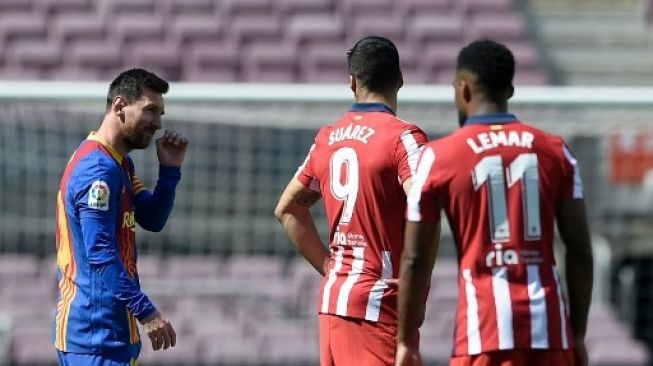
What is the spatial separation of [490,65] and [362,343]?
148cm

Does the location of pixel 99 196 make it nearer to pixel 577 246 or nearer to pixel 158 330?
pixel 158 330

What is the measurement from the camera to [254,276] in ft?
32.4

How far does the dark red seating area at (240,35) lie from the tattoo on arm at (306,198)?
7.48 metres

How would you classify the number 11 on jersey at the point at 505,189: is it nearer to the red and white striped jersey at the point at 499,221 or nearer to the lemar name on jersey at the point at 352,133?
the red and white striped jersey at the point at 499,221

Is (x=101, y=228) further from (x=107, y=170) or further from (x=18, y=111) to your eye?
(x=18, y=111)

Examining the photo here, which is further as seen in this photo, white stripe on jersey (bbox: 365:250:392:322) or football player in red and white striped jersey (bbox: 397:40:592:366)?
white stripe on jersey (bbox: 365:250:392:322)

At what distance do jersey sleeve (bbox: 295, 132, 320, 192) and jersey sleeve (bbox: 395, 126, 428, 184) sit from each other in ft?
1.49

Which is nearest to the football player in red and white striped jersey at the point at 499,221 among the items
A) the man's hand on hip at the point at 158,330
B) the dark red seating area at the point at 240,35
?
the man's hand on hip at the point at 158,330

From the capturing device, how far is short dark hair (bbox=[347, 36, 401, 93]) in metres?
5.48

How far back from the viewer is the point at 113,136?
557 cm

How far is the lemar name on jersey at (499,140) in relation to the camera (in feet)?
14.7

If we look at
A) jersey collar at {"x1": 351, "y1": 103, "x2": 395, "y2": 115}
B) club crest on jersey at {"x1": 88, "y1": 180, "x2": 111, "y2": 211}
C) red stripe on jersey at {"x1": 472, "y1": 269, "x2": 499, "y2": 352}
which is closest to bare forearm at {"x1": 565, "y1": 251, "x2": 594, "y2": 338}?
red stripe on jersey at {"x1": 472, "y1": 269, "x2": 499, "y2": 352}

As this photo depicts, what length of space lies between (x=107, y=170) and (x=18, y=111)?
4.24 m

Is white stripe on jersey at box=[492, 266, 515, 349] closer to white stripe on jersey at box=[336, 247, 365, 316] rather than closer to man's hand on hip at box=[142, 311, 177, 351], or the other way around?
white stripe on jersey at box=[336, 247, 365, 316]
